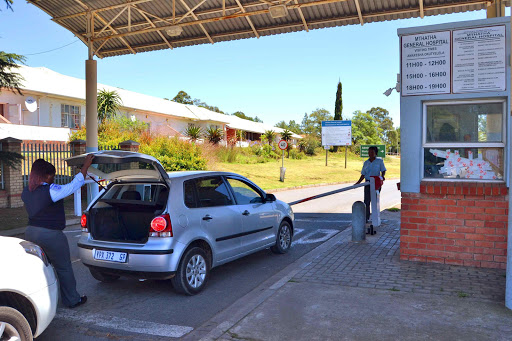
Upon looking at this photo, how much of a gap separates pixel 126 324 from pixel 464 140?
5.11 meters

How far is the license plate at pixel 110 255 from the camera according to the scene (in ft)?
→ 17.0

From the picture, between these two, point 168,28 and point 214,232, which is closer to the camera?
point 214,232

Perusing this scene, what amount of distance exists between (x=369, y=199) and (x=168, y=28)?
739cm

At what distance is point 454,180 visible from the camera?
6215 millimetres

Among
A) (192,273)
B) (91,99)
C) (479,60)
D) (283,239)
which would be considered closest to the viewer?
(192,273)

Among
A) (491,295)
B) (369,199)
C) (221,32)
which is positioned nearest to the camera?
(491,295)

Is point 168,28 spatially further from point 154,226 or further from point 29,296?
point 29,296

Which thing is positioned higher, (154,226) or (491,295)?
(154,226)

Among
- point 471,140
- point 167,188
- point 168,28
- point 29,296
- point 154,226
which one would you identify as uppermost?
point 168,28

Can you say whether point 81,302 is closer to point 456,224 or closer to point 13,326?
point 13,326

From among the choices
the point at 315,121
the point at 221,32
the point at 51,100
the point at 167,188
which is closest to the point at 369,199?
the point at 167,188

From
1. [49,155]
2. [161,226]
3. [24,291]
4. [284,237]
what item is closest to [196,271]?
[161,226]

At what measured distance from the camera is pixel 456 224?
6.14 m

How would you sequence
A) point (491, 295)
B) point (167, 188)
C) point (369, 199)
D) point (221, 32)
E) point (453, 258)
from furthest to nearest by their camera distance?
point (221, 32)
point (369, 199)
point (453, 258)
point (167, 188)
point (491, 295)
